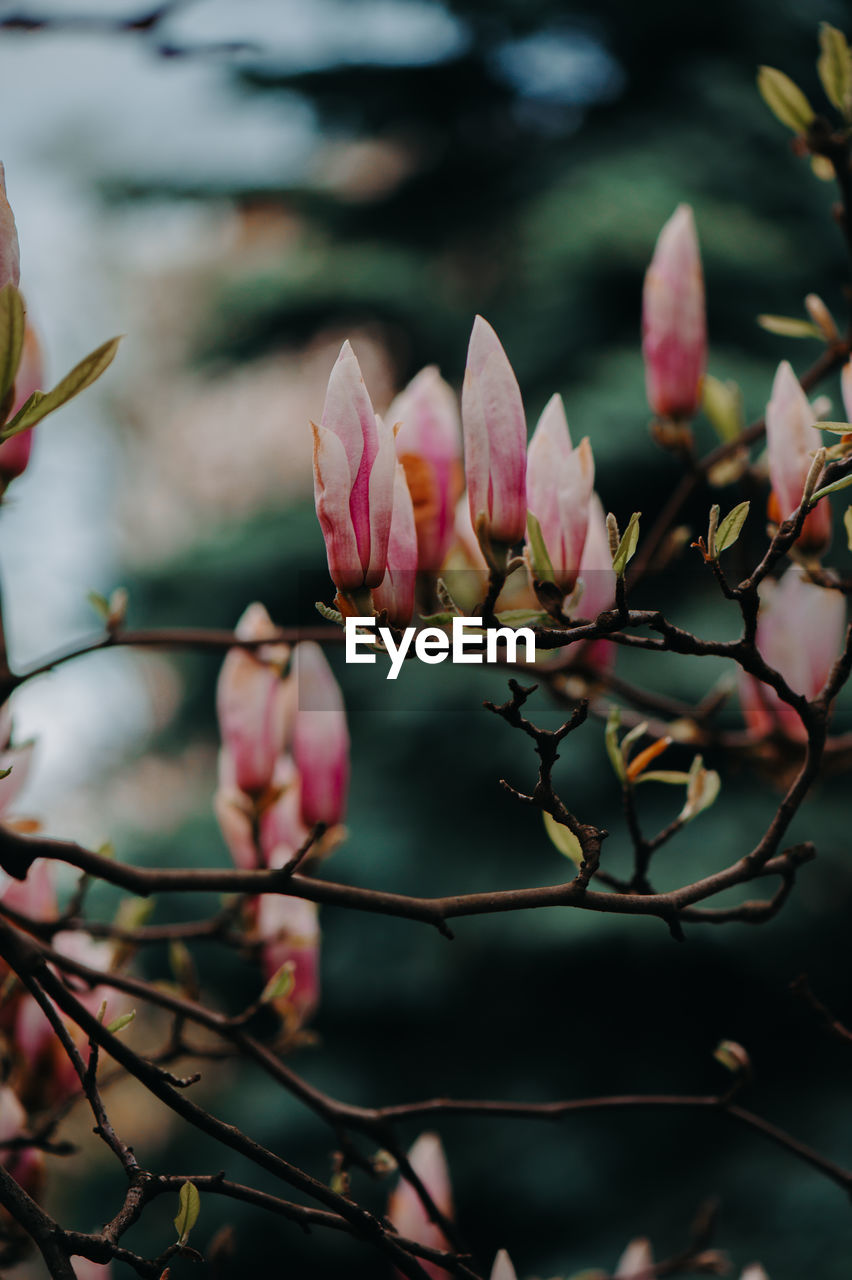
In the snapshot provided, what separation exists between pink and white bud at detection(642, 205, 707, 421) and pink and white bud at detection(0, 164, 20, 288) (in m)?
0.36

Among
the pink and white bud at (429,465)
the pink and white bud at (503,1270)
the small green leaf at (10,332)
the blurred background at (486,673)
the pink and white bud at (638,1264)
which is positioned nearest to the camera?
the small green leaf at (10,332)

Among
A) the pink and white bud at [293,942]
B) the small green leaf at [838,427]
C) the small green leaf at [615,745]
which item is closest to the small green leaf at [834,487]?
the small green leaf at [838,427]

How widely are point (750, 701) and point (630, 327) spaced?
200 centimetres

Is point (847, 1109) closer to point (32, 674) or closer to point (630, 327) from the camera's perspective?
point (630, 327)

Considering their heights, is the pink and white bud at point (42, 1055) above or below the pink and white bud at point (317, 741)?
below

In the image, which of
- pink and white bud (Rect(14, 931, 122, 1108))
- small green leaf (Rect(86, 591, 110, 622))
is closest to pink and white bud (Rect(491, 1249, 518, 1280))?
pink and white bud (Rect(14, 931, 122, 1108))

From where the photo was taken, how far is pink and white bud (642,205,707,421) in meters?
0.56

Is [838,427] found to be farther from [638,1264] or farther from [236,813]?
[638,1264]

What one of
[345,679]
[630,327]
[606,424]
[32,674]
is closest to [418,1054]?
[345,679]

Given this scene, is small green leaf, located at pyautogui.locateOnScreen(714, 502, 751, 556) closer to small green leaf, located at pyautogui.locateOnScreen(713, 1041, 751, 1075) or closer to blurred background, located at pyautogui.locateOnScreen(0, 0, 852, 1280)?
small green leaf, located at pyautogui.locateOnScreen(713, 1041, 751, 1075)

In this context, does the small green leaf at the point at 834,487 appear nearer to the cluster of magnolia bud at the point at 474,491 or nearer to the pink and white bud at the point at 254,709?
the cluster of magnolia bud at the point at 474,491

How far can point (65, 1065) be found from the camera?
56 cm

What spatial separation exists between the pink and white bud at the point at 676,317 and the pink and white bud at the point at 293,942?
1.32 feet

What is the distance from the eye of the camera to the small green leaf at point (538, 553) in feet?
1.16
